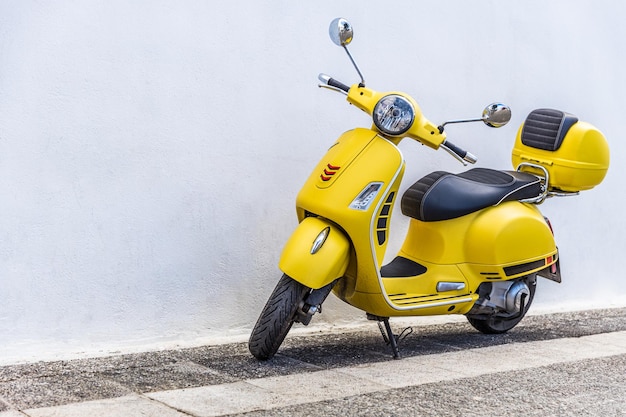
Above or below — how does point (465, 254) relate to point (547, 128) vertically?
below

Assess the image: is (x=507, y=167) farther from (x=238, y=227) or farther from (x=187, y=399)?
(x=187, y=399)

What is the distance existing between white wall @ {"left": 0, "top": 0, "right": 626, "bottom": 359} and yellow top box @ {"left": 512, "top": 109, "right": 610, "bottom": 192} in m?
0.63

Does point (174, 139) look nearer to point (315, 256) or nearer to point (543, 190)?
point (315, 256)

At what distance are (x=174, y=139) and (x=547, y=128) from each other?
2058mm

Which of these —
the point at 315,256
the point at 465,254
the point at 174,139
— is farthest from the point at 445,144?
the point at 174,139

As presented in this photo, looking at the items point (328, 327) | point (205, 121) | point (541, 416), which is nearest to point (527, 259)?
point (328, 327)

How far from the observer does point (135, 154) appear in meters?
4.25

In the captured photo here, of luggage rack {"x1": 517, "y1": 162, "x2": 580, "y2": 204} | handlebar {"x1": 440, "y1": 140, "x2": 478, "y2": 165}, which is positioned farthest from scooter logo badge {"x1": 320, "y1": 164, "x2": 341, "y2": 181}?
luggage rack {"x1": 517, "y1": 162, "x2": 580, "y2": 204}

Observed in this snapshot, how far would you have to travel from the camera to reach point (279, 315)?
3871 mm

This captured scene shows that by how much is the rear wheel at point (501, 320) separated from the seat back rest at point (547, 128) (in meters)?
0.76

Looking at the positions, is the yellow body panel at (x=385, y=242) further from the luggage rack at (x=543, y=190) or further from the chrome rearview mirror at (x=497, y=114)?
the chrome rearview mirror at (x=497, y=114)

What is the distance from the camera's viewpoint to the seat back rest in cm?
484

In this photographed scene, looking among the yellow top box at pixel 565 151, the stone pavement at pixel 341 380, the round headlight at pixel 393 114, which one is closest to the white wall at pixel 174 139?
the stone pavement at pixel 341 380

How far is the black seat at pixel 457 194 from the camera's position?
176 inches
